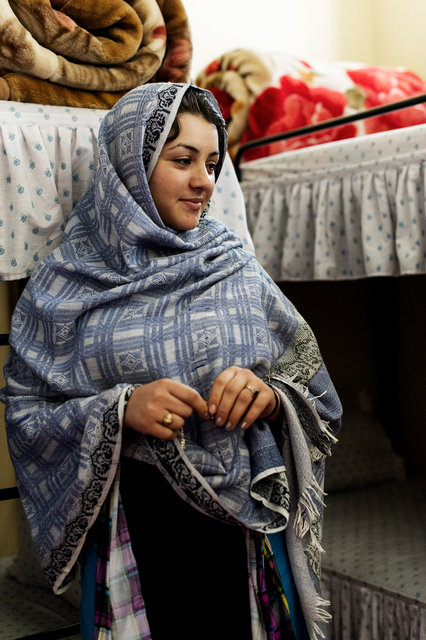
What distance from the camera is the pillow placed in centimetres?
288

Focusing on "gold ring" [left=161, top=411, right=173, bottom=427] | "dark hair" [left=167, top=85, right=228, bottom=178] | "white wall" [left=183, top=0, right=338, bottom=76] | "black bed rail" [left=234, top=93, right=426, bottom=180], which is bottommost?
"gold ring" [left=161, top=411, right=173, bottom=427]

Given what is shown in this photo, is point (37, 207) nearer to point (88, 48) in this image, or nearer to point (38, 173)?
point (38, 173)

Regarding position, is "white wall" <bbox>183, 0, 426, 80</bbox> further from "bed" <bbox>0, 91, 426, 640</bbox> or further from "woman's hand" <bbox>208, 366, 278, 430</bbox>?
"woman's hand" <bbox>208, 366, 278, 430</bbox>

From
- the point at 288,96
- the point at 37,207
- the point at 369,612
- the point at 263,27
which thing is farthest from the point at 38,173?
the point at 263,27

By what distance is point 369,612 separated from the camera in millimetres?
2121

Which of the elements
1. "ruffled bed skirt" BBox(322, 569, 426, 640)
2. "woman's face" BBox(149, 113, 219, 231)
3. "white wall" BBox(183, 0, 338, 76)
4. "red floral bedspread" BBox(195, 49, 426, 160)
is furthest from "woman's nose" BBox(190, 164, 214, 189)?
"white wall" BBox(183, 0, 338, 76)

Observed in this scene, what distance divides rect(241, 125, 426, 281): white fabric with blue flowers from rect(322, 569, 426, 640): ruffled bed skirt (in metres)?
0.92

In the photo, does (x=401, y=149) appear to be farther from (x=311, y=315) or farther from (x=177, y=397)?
(x=177, y=397)

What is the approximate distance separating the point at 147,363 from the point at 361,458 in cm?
185

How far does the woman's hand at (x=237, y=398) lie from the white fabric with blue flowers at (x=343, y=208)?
990 millimetres

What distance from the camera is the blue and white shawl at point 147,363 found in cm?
126

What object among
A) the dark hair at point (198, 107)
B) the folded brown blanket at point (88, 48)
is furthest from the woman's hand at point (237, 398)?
the folded brown blanket at point (88, 48)

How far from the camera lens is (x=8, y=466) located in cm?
178

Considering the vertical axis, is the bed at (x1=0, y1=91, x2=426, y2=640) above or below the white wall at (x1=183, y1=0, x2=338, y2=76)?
below
